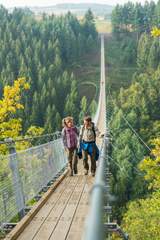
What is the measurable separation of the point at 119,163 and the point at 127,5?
101530 millimetres

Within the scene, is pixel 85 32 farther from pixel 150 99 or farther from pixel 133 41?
pixel 150 99

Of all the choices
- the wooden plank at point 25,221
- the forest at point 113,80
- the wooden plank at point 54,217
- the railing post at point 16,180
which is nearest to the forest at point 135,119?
the forest at point 113,80

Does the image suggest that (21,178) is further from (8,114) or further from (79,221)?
(8,114)

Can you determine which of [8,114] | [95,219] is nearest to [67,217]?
[95,219]

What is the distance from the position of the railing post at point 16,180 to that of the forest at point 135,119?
3.06 m

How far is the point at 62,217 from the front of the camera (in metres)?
5.56

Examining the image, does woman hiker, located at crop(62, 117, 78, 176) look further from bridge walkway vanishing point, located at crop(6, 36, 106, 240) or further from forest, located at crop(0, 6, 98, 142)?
forest, located at crop(0, 6, 98, 142)

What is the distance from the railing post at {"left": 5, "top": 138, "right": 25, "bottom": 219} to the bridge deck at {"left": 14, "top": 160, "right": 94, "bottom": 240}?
21 centimetres

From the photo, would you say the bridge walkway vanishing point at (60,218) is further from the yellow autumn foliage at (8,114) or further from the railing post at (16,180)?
the yellow autumn foliage at (8,114)

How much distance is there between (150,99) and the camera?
87812mm

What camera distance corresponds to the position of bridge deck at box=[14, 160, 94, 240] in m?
4.68

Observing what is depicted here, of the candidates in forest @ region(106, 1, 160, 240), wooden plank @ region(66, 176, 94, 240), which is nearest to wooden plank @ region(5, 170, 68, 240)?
wooden plank @ region(66, 176, 94, 240)

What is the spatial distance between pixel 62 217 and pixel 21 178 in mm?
696

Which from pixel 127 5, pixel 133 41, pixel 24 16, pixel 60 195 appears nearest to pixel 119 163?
pixel 60 195
